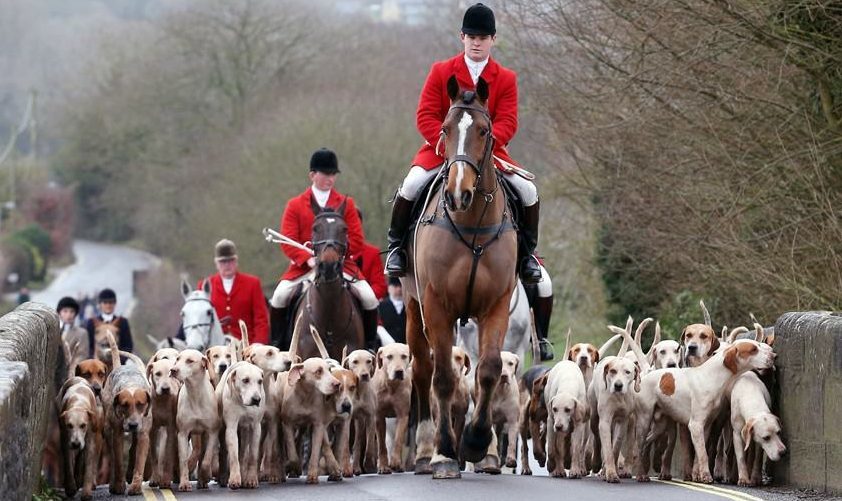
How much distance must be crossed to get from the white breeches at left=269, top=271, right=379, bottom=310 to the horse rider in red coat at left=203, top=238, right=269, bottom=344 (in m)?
1.89

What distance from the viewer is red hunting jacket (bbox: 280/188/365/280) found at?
1572cm

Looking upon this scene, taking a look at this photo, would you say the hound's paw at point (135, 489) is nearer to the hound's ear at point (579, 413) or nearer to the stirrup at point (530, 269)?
the stirrup at point (530, 269)

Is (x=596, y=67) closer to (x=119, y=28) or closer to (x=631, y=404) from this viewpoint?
(x=631, y=404)

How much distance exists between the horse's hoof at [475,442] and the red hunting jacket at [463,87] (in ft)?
6.18

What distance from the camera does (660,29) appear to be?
18734 mm

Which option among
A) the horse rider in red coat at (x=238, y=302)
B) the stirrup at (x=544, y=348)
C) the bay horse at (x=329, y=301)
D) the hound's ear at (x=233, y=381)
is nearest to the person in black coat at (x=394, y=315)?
the horse rider in red coat at (x=238, y=302)

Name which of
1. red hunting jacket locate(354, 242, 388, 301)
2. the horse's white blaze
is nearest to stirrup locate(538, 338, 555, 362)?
red hunting jacket locate(354, 242, 388, 301)

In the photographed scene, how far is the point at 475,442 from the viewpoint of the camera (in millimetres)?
11586

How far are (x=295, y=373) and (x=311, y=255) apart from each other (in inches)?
121

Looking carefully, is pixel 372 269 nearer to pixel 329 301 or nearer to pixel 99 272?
pixel 329 301

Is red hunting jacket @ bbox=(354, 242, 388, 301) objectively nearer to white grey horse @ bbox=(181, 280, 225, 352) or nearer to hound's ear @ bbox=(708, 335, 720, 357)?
white grey horse @ bbox=(181, 280, 225, 352)

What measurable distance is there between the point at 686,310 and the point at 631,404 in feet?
31.8

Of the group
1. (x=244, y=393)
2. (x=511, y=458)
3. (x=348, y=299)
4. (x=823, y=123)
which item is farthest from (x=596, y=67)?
(x=244, y=393)

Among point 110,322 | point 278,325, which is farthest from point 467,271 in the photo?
point 110,322
